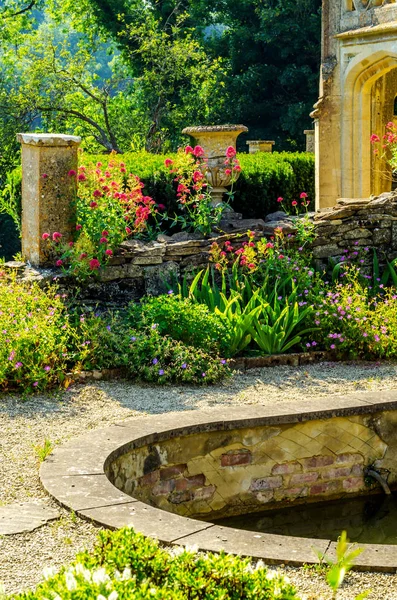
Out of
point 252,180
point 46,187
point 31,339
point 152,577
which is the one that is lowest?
point 152,577

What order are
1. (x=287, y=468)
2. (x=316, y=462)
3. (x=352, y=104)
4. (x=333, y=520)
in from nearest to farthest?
(x=333, y=520) < (x=287, y=468) < (x=316, y=462) < (x=352, y=104)

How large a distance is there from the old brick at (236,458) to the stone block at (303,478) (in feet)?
1.18

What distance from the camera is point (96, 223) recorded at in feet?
25.7

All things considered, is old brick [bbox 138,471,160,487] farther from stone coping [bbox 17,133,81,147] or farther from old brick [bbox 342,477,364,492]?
stone coping [bbox 17,133,81,147]

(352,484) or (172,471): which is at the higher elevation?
(172,471)

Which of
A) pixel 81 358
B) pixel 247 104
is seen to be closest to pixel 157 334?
pixel 81 358

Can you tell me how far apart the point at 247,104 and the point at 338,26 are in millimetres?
12166

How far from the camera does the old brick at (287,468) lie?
226 inches

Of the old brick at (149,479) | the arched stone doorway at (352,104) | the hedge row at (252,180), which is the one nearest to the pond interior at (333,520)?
the old brick at (149,479)

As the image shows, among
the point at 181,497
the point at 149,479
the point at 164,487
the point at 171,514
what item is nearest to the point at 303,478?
the point at 181,497

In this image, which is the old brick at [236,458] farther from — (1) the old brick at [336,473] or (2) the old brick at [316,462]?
(1) the old brick at [336,473]

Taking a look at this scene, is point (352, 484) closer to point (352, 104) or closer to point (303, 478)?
point (303, 478)

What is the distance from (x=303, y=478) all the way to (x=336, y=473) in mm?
234

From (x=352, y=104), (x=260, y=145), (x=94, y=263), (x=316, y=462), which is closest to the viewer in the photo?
(x=316, y=462)
